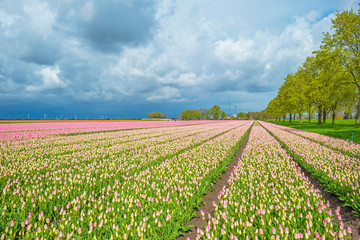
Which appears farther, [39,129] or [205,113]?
[205,113]

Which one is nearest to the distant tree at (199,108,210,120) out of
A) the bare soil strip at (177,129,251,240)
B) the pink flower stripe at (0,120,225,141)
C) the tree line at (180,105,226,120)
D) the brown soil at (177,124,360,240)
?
the tree line at (180,105,226,120)

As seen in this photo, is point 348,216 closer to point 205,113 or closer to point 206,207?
point 206,207

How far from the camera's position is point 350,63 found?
969 inches

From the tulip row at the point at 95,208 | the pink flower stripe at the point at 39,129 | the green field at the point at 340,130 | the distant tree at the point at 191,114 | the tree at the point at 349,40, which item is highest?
the tree at the point at 349,40

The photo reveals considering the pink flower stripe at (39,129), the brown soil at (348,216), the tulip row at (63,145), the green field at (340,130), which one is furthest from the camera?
the pink flower stripe at (39,129)

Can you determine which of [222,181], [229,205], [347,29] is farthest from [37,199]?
[347,29]

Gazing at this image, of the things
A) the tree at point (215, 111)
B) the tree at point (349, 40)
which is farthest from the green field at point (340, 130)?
the tree at point (215, 111)

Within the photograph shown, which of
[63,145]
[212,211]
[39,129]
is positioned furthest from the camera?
[39,129]

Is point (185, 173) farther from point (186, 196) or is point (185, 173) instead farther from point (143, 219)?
point (143, 219)

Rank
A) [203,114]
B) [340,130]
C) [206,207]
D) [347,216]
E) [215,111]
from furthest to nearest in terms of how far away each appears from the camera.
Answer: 1. [203,114]
2. [215,111]
3. [340,130]
4. [206,207]
5. [347,216]

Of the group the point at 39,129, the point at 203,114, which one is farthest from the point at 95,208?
the point at 203,114

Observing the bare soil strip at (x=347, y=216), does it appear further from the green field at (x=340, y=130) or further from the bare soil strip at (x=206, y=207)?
the green field at (x=340, y=130)

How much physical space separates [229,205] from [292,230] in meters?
1.42

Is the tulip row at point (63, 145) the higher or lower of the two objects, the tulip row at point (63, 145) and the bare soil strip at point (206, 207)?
the higher
